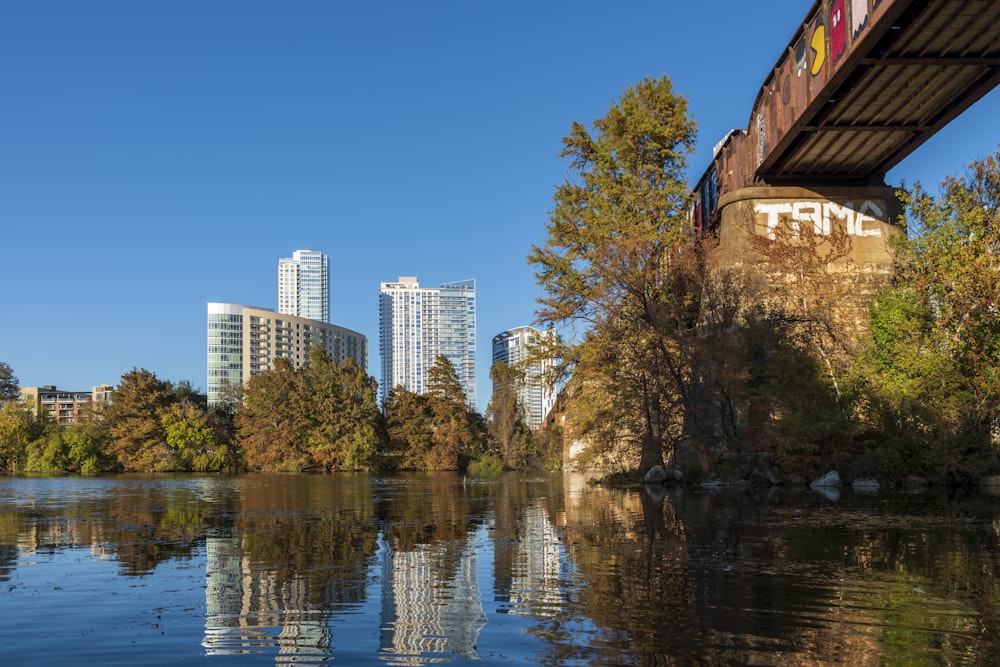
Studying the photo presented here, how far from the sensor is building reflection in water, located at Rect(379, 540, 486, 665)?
741 centimetres

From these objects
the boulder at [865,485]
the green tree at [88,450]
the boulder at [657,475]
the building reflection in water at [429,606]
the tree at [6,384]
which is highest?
the tree at [6,384]

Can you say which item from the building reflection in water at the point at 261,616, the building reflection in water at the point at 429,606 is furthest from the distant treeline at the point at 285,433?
the building reflection in water at the point at 261,616

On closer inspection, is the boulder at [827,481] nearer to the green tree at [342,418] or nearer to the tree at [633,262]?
the tree at [633,262]

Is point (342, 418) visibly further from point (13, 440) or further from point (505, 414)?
point (13, 440)

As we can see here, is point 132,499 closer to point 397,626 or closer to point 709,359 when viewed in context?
point 709,359

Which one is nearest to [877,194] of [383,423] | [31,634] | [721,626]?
[721,626]

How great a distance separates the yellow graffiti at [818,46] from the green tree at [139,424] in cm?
7246

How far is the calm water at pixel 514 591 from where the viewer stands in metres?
7.33

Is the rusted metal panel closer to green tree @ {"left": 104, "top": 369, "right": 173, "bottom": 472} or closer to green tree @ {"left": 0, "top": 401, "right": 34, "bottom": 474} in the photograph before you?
green tree @ {"left": 104, "top": 369, "right": 173, "bottom": 472}

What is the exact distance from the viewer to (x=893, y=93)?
29328mm

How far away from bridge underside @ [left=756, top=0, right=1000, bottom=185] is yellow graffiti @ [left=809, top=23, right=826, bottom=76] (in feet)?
3.61

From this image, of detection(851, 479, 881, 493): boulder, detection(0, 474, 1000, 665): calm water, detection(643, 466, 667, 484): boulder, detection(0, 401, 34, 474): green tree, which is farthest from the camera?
detection(0, 401, 34, 474): green tree

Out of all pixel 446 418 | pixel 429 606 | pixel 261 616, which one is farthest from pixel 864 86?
pixel 446 418

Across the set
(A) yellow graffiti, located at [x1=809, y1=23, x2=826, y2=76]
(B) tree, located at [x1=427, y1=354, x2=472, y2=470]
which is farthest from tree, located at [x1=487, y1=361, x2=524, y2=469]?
(A) yellow graffiti, located at [x1=809, y1=23, x2=826, y2=76]
